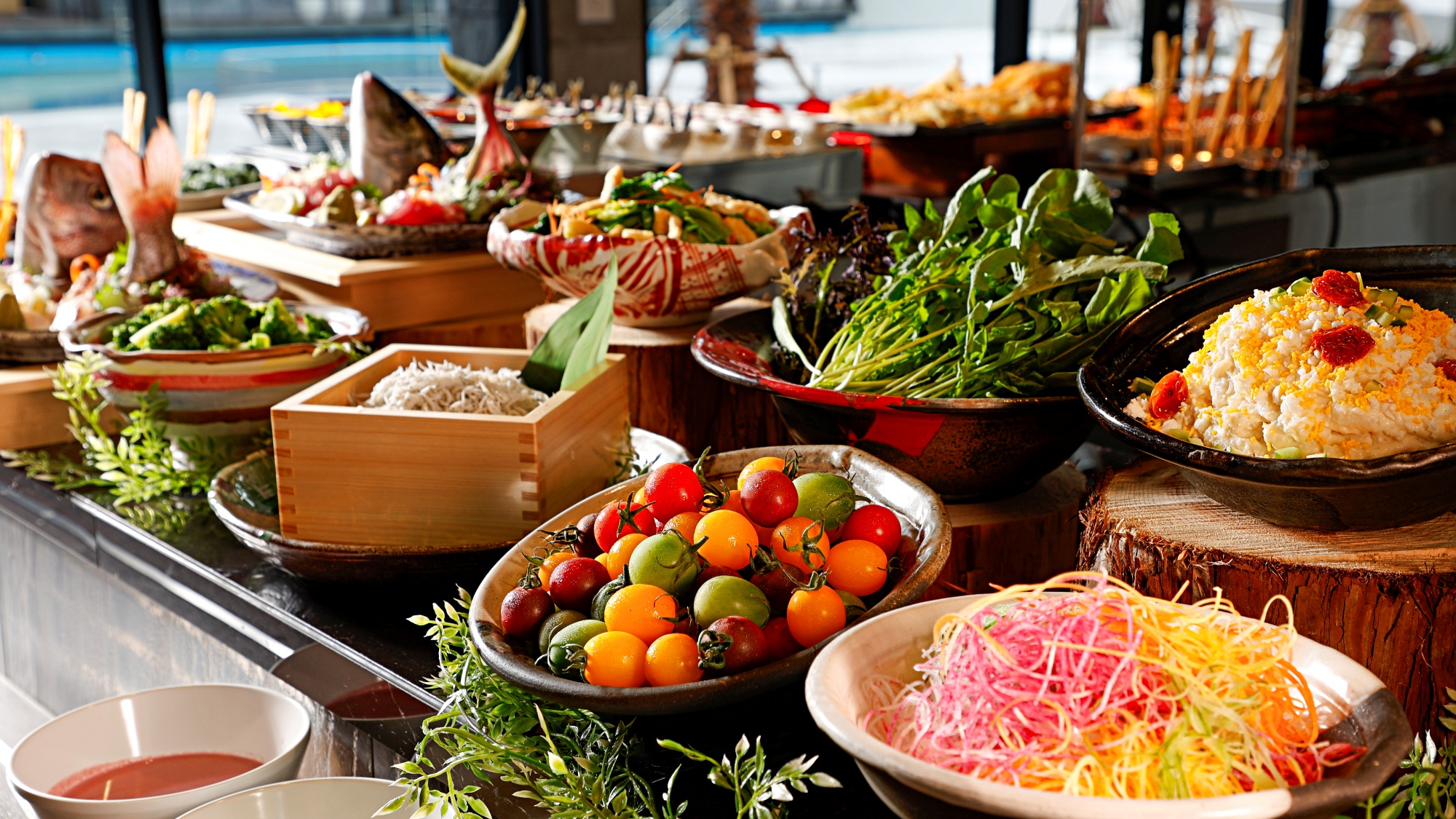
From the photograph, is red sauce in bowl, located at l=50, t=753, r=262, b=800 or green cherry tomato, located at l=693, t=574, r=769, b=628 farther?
red sauce in bowl, located at l=50, t=753, r=262, b=800

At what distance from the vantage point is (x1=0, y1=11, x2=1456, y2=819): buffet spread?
86 centimetres

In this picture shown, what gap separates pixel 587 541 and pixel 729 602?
24cm

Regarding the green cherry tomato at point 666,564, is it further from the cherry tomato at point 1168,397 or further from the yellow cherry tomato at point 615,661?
the cherry tomato at point 1168,397

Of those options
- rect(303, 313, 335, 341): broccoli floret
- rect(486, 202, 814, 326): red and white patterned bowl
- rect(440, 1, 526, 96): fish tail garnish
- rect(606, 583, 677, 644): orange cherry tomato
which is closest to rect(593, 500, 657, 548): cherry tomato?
rect(606, 583, 677, 644): orange cherry tomato

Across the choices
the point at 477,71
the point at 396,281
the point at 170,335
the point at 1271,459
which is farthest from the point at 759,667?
the point at 477,71

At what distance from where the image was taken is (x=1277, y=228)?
13.4 ft

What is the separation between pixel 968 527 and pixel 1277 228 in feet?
10.2

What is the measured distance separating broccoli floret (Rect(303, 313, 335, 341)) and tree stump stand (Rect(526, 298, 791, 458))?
500mm

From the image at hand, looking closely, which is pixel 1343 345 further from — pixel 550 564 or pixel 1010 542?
pixel 550 564

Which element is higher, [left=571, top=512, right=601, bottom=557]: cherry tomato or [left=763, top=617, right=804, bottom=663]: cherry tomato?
[left=571, top=512, right=601, bottom=557]: cherry tomato

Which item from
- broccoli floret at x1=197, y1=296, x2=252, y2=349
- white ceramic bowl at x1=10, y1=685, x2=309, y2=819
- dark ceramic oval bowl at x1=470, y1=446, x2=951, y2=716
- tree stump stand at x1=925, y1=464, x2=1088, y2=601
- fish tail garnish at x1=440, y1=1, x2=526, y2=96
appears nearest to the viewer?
dark ceramic oval bowl at x1=470, y1=446, x2=951, y2=716

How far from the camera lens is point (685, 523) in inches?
46.2

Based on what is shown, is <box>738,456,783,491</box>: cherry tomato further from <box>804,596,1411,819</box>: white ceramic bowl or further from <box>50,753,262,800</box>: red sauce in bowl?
<box>50,753,262,800</box>: red sauce in bowl

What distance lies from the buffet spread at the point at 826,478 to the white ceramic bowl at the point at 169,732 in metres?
0.03
